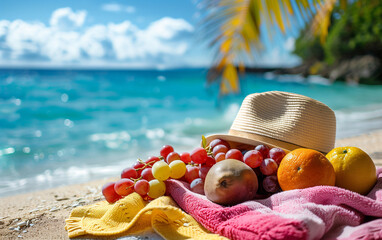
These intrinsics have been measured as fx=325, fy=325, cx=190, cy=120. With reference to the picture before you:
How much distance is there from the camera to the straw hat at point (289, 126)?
2391 millimetres

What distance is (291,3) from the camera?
318 cm

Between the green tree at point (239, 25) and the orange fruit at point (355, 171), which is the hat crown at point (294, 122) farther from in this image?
the green tree at point (239, 25)

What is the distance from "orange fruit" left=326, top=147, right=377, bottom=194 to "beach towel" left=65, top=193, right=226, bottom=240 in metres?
0.90

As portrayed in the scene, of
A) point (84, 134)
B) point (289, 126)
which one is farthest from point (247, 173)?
point (84, 134)

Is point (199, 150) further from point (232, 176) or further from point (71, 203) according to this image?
point (71, 203)

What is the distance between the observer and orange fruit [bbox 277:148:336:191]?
6.16 feet

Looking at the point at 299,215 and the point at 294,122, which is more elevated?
the point at 294,122

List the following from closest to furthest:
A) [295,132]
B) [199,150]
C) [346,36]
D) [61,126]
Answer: [199,150] → [295,132] → [61,126] → [346,36]

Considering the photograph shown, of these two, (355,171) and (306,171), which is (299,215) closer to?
(306,171)

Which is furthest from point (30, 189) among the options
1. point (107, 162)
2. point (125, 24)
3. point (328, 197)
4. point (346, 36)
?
point (125, 24)

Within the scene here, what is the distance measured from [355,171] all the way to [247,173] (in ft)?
2.27

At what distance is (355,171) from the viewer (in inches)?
77.6

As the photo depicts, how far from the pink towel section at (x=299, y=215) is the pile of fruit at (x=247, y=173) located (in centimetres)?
9

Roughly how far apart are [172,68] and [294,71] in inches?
685
